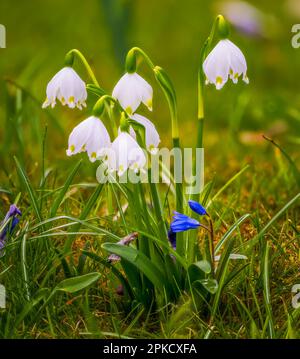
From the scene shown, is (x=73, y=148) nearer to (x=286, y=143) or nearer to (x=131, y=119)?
(x=131, y=119)

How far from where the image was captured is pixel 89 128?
6.18ft

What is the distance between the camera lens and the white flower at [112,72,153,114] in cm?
192

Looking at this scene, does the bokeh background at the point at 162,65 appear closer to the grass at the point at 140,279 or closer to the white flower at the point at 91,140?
the grass at the point at 140,279

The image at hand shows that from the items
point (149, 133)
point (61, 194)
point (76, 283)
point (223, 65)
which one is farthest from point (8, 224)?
point (223, 65)

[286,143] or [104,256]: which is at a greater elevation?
[286,143]

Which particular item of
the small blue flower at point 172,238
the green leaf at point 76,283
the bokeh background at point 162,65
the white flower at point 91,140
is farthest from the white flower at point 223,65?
the bokeh background at point 162,65

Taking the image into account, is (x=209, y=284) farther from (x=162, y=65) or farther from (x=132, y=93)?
(x=162, y=65)

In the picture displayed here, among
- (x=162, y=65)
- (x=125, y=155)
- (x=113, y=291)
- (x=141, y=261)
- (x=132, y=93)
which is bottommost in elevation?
(x=113, y=291)

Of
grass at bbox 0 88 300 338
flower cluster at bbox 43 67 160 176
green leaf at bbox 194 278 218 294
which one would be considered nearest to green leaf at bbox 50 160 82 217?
grass at bbox 0 88 300 338

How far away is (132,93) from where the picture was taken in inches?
75.7

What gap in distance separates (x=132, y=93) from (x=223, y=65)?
23 centimetres

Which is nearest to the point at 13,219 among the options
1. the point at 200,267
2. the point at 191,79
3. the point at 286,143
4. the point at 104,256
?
the point at 104,256

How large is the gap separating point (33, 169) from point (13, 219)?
2.34 ft
